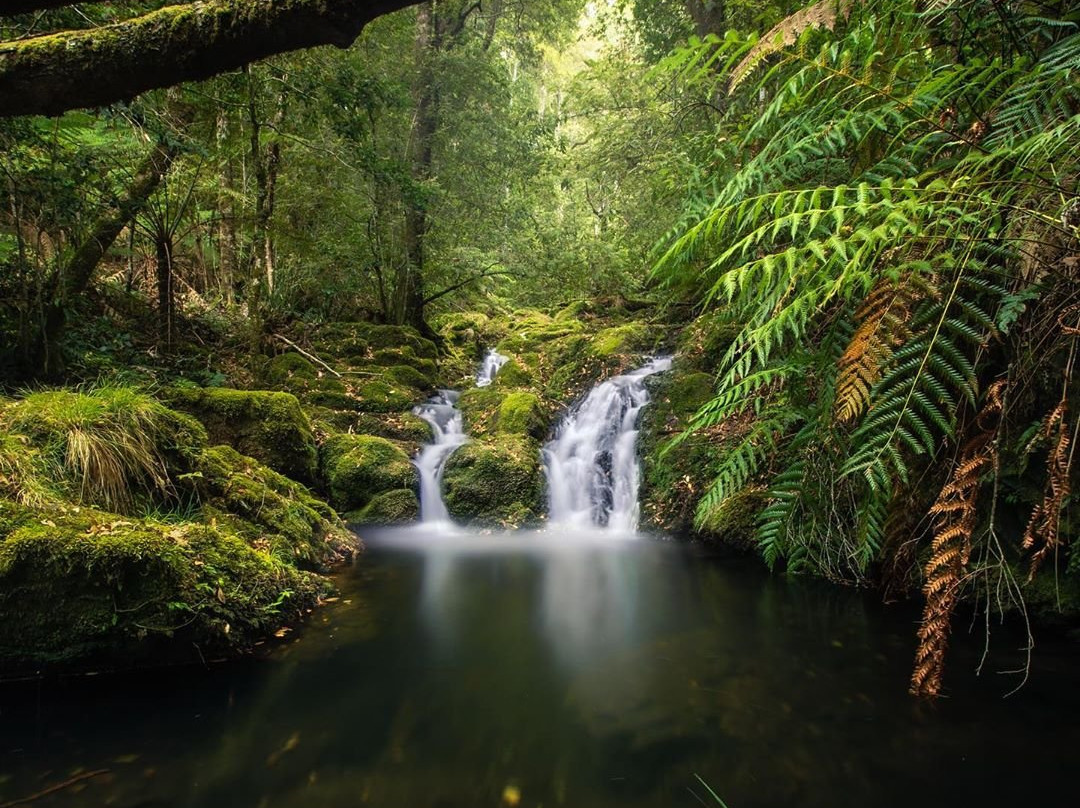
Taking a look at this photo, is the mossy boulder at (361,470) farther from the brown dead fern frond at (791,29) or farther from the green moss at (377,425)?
the brown dead fern frond at (791,29)

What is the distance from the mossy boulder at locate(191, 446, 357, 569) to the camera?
449 cm

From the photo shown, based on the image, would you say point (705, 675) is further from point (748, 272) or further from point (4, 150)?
point (4, 150)

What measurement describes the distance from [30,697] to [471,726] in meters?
2.18

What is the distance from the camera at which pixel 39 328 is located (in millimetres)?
5418

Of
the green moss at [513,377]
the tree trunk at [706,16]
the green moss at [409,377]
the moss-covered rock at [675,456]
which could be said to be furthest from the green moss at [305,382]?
the tree trunk at [706,16]

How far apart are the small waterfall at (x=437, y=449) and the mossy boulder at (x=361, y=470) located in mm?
237

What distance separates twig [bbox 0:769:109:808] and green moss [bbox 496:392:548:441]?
6667 mm

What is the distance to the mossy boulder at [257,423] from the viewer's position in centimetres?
627

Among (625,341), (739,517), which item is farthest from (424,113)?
(739,517)

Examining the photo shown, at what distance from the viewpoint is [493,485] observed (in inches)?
309

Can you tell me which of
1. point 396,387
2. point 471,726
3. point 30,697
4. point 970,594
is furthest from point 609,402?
point 30,697

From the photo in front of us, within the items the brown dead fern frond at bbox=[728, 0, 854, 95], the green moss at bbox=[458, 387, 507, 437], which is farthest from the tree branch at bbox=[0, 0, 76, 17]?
the green moss at bbox=[458, 387, 507, 437]

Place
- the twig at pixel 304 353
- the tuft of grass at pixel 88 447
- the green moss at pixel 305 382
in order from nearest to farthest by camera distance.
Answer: the tuft of grass at pixel 88 447 → the green moss at pixel 305 382 → the twig at pixel 304 353

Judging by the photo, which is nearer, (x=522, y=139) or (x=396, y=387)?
(x=396, y=387)
